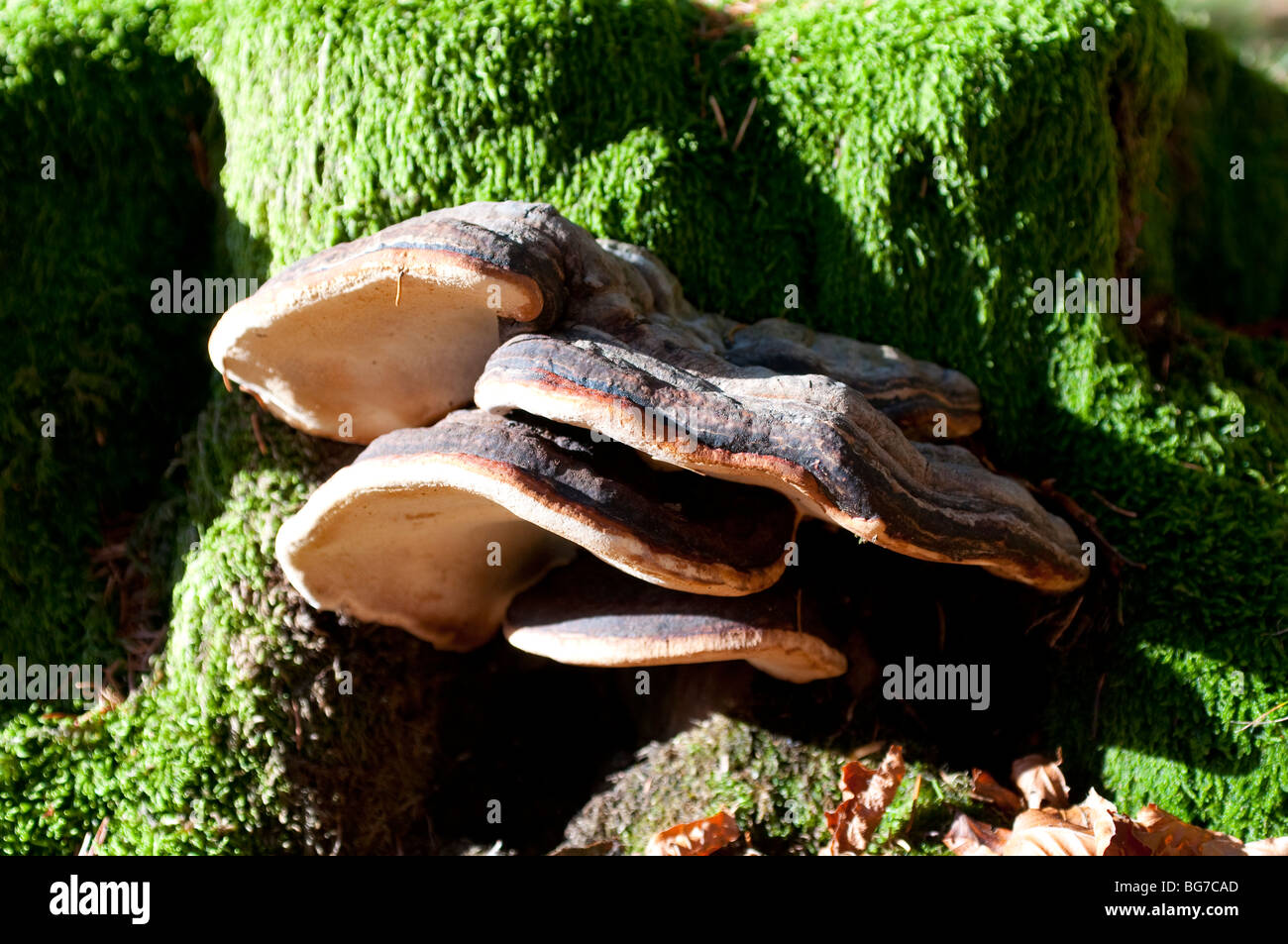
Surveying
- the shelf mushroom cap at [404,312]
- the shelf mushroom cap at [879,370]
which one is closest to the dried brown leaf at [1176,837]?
the shelf mushroom cap at [879,370]

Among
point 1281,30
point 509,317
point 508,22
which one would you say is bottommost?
point 509,317

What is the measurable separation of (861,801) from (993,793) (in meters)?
0.41

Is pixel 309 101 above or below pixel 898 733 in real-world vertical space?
above

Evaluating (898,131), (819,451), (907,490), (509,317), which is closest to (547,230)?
(509,317)

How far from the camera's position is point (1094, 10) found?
3.37m

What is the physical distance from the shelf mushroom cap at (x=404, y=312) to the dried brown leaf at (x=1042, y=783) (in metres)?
1.96

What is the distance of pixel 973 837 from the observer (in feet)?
9.46

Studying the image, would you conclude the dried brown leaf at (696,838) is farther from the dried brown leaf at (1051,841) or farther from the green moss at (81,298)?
the green moss at (81,298)

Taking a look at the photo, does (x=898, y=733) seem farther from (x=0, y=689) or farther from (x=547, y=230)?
(x=0, y=689)

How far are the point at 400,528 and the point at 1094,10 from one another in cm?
284

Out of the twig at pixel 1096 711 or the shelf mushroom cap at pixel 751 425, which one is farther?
the twig at pixel 1096 711

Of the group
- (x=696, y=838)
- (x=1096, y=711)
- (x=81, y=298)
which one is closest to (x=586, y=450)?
(x=696, y=838)

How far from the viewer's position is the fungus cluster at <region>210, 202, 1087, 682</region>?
2.31 m

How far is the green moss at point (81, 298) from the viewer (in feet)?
11.2
